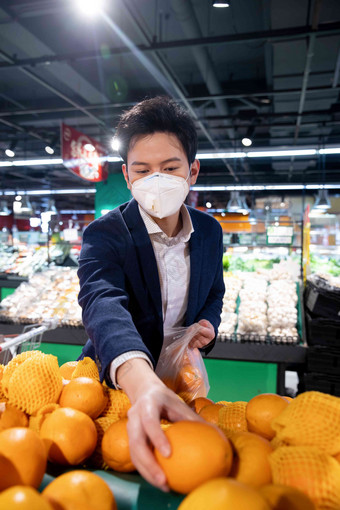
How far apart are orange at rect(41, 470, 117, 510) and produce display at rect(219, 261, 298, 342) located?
311cm

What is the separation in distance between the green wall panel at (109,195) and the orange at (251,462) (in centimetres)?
1098

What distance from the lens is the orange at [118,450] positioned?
864 millimetres

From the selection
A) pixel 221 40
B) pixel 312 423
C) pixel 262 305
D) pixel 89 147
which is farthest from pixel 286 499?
pixel 89 147

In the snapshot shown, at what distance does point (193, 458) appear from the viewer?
702 mm

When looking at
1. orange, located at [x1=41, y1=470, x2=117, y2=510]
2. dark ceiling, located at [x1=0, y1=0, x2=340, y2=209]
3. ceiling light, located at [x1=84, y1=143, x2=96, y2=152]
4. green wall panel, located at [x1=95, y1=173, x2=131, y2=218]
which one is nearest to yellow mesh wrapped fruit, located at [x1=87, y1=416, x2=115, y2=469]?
orange, located at [x1=41, y1=470, x2=117, y2=510]

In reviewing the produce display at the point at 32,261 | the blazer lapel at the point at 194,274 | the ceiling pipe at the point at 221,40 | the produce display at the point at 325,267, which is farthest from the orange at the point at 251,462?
the produce display at the point at 32,261

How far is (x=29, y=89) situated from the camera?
980 cm

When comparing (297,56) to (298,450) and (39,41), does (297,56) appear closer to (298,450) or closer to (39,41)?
(39,41)

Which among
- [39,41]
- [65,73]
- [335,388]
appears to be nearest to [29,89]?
[65,73]

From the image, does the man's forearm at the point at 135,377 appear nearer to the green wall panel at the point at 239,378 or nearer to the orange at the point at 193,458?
the orange at the point at 193,458

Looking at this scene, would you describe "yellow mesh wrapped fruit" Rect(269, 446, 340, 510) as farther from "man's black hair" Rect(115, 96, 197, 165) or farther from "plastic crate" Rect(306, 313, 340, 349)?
"plastic crate" Rect(306, 313, 340, 349)

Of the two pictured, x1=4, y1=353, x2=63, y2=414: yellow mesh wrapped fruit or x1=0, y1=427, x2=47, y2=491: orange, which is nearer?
x1=0, y1=427, x2=47, y2=491: orange

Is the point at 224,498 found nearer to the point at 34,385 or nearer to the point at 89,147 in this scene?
the point at 34,385

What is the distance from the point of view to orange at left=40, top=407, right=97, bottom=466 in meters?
0.87
